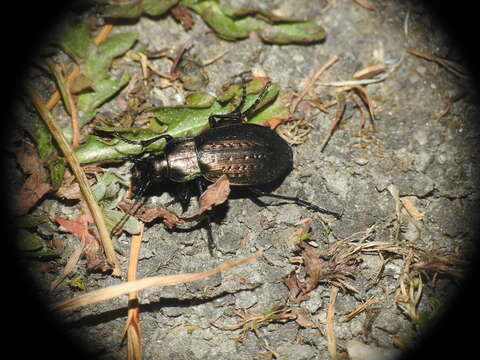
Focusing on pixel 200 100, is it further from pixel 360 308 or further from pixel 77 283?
pixel 360 308

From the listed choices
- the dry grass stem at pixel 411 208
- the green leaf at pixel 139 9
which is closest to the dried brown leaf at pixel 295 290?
the dry grass stem at pixel 411 208

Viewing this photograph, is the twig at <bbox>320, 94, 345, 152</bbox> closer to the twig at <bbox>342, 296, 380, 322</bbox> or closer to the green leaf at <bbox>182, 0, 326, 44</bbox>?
the green leaf at <bbox>182, 0, 326, 44</bbox>

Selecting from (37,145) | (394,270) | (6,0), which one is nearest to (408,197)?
(394,270)

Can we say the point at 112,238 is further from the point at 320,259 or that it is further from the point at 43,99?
the point at 320,259

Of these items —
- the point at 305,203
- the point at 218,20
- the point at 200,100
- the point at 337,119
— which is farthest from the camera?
the point at 218,20

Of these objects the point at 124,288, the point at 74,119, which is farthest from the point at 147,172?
the point at 124,288

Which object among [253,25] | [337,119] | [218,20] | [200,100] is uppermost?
[218,20]

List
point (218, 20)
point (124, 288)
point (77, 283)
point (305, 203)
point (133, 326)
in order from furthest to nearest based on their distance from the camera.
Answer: point (218, 20) → point (305, 203) → point (77, 283) → point (133, 326) → point (124, 288)

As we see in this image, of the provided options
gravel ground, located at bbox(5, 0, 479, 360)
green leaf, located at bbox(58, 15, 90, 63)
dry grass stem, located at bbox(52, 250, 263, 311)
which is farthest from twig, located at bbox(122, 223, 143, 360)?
green leaf, located at bbox(58, 15, 90, 63)
